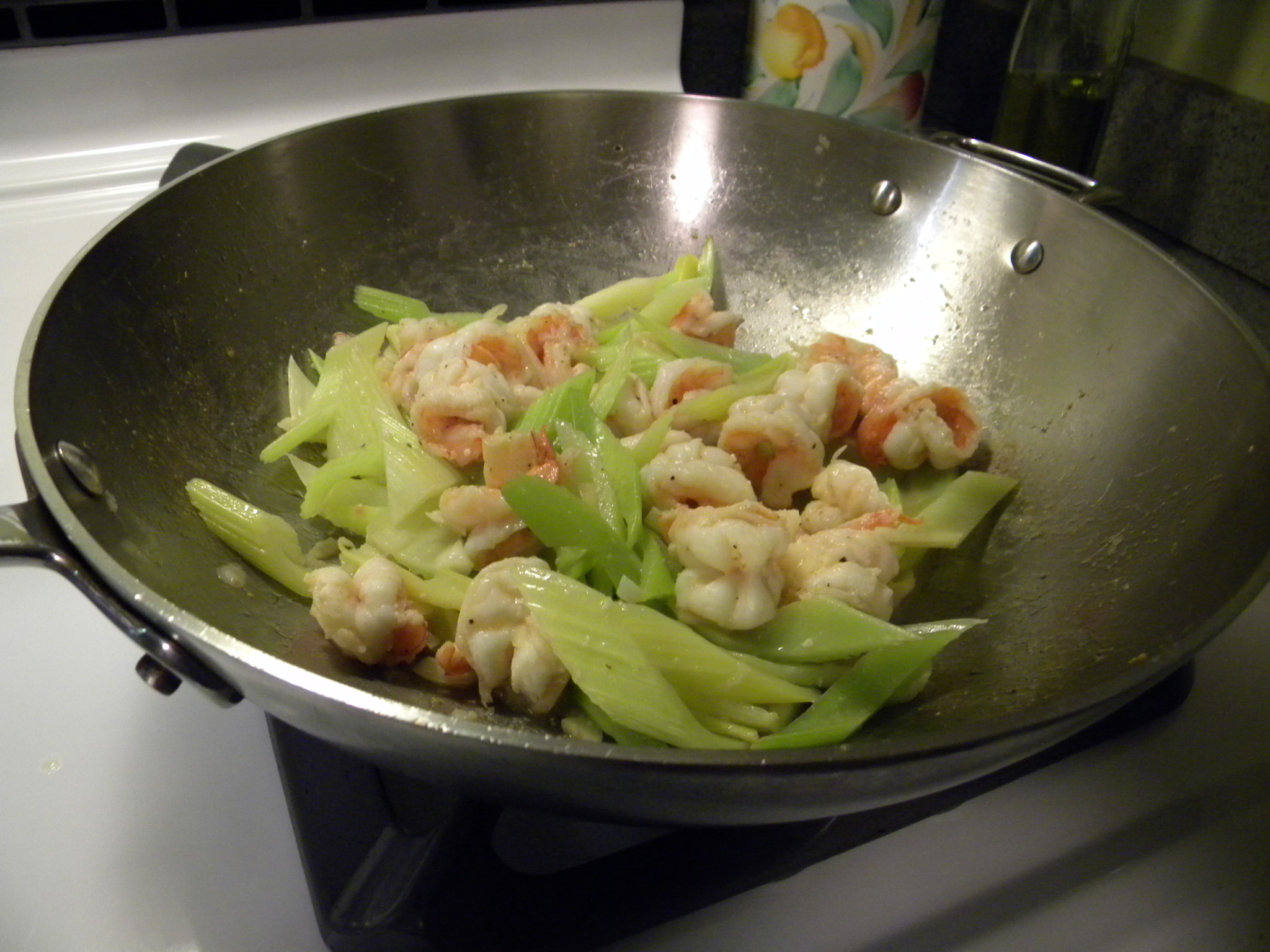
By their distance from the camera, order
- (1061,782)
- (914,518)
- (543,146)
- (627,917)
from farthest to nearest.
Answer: (543,146), (914,518), (1061,782), (627,917)

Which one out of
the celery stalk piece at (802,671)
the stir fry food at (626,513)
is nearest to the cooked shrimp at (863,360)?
the stir fry food at (626,513)

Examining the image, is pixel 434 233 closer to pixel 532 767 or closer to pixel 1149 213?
pixel 532 767

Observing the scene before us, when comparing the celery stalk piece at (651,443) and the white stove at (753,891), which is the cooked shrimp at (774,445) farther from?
the white stove at (753,891)

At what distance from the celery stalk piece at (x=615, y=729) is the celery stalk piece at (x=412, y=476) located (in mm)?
237

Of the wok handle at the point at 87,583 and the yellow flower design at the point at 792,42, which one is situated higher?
the yellow flower design at the point at 792,42

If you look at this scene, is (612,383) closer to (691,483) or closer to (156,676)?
(691,483)

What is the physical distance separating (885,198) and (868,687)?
0.64 meters

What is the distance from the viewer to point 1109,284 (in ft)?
2.89

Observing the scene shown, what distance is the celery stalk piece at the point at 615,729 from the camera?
0.61 meters

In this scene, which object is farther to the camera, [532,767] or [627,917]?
[627,917]

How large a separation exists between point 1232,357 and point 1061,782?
0.37m

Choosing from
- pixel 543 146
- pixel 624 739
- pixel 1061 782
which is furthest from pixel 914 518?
pixel 543 146

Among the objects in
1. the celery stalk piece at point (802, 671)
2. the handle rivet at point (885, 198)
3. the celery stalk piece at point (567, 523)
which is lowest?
the celery stalk piece at point (802, 671)

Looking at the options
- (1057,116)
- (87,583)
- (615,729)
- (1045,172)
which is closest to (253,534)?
(87,583)
